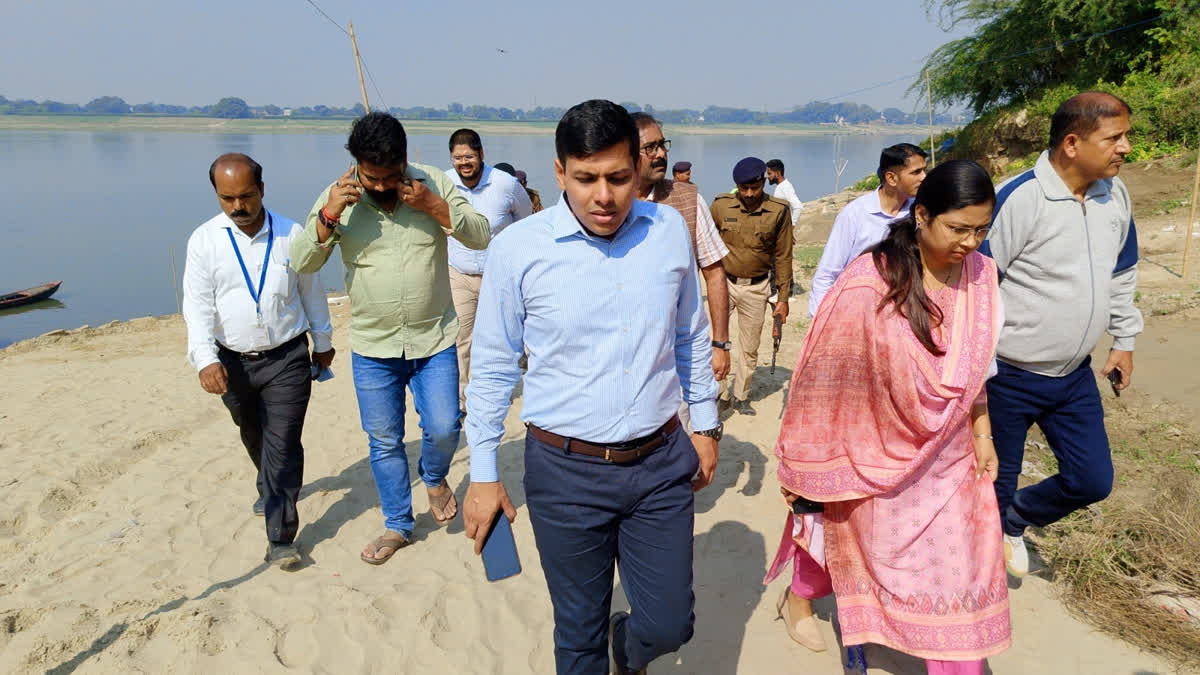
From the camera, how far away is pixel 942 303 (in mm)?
2521

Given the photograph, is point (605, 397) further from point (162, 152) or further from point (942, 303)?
point (162, 152)

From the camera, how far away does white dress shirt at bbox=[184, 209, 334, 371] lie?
3643mm

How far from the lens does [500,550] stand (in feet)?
7.70

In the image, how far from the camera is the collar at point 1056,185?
2.95 m

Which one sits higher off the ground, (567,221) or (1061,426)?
(567,221)

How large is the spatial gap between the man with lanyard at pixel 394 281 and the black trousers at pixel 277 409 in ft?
1.06

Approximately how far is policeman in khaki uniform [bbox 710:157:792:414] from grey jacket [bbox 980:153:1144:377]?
269cm

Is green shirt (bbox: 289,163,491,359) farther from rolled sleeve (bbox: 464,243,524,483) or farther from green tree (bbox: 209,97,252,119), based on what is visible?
green tree (bbox: 209,97,252,119)

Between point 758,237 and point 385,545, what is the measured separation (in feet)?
11.3

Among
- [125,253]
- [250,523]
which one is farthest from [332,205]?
[125,253]

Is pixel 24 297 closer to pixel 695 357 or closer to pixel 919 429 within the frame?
pixel 695 357

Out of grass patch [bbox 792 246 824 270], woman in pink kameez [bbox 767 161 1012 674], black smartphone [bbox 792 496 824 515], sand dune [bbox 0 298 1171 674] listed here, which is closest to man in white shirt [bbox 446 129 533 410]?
sand dune [bbox 0 298 1171 674]

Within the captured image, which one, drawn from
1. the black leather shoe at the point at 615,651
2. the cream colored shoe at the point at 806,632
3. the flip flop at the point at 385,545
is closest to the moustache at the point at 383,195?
the flip flop at the point at 385,545

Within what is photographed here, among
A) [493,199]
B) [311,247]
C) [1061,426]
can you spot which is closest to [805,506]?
[1061,426]
